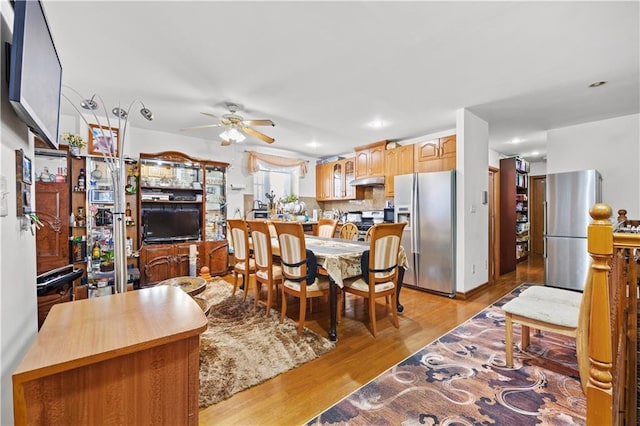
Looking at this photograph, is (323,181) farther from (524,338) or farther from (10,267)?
(10,267)

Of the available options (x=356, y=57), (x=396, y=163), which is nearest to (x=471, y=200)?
(x=396, y=163)

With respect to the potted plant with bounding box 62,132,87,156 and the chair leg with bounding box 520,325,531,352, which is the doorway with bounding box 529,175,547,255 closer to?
the chair leg with bounding box 520,325,531,352

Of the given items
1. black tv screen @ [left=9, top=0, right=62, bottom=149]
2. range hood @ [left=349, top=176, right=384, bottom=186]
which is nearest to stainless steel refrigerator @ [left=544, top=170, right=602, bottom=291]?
range hood @ [left=349, top=176, right=384, bottom=186]

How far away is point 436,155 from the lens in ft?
13.8

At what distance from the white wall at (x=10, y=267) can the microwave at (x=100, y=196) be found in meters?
3.23

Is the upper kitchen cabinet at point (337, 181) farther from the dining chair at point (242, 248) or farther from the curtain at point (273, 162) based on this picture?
the dining chair at point (242, 248)

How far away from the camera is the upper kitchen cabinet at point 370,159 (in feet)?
16.9

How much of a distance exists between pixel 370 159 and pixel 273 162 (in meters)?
1.98

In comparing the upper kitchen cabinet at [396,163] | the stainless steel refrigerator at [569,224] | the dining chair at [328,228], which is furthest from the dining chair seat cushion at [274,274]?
the stainless steel refrigerator at [569,224]

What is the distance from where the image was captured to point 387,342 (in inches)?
94.6

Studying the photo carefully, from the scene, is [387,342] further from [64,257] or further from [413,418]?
[64,257]

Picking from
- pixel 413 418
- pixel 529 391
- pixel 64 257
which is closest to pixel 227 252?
pixel 64 257

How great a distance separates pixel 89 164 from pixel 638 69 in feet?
20.7

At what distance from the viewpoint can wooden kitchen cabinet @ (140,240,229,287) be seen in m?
4.15
